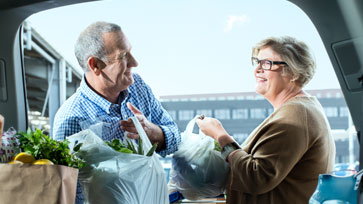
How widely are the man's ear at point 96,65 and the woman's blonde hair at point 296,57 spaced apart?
764mm

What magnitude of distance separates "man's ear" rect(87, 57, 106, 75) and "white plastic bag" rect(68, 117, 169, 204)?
56 centimetres

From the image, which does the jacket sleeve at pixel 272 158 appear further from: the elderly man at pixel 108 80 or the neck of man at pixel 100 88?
the neck of man at pixel 100 88

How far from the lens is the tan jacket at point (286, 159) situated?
1870 millimetres

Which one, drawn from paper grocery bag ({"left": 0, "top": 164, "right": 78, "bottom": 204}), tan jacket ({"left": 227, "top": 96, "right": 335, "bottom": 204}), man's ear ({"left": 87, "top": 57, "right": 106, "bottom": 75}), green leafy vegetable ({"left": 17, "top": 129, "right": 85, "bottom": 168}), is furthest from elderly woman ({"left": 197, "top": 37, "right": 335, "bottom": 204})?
paper grocery bag ({"left": 0, "top": 164, "right": 78, "bottom": 204})

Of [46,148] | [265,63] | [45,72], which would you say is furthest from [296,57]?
[45,72]

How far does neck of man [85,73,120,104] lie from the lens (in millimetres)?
2025

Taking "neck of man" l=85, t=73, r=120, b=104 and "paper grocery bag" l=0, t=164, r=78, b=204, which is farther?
"neck of man" l=85, t=73, r=120, b=104

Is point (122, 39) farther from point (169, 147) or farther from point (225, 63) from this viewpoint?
point (225, 63)

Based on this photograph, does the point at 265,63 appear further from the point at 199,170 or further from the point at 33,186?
the point at 33,186

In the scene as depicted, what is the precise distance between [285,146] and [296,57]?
1.46 ft

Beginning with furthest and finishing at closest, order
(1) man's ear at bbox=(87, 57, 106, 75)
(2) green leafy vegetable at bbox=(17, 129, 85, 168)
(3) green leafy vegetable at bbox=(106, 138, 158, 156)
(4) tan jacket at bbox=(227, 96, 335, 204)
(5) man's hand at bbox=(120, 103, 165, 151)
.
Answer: (1) man's ear at bbox=(87, 57, 106, 75) → (4) tan jacket at bbox=(227, 96, 335, 204) → (5) man's hand at bbox=(120, 103, 165, 151) → (3) green leafy vegetable at bbox=(106, 138, 158, 156) → (2) green leafy vegetable at bbox=(17, 129, 85, 168)

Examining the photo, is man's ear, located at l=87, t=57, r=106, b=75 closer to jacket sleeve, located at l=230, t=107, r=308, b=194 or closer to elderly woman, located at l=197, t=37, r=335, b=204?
elderly woman, located at l=197, t=37, r=335, b=204

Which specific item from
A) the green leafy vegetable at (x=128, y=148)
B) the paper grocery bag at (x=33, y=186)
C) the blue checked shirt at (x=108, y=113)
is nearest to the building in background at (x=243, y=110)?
the blue checked shirt at (x=108, y=113)

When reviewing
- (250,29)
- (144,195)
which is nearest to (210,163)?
(144,195)
